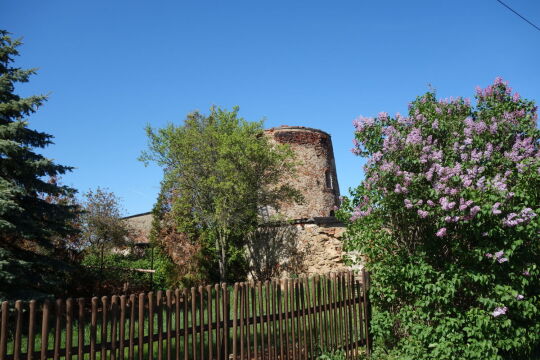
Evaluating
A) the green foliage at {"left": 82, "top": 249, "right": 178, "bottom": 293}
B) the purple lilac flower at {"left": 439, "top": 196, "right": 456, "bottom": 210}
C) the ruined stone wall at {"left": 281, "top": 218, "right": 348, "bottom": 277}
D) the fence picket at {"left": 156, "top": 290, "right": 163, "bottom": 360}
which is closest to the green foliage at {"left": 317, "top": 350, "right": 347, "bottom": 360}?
the fence picket at {"left": 156, "top": 290, "right": 163, "bottom": 360}

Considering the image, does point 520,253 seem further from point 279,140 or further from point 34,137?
point 279,140

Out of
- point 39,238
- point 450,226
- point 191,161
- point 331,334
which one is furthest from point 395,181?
point 191,161

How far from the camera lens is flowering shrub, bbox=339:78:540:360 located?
5.05m

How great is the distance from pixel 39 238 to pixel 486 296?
9186mm

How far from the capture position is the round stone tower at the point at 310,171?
20.8 meters

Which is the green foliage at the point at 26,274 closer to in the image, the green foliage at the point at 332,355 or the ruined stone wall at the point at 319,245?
the green foliage at the point at 332,355

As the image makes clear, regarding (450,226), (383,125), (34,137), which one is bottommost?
(450,226)

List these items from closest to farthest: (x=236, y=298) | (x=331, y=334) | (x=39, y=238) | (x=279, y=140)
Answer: (x=236, y=298), (x=331, y=334), (x=39, y=238), (x=279, y=140)

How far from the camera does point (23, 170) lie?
9281 mm

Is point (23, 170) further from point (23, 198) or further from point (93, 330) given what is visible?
point (93, 330)

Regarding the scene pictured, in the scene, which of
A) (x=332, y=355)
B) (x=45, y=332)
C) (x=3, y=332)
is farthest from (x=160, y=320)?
(x=332, y=355)

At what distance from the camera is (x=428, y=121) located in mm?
6348

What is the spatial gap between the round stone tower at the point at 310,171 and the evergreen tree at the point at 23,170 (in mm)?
12040

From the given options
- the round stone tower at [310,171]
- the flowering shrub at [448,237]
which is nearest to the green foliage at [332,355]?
the flowering shrub at [448,237]
